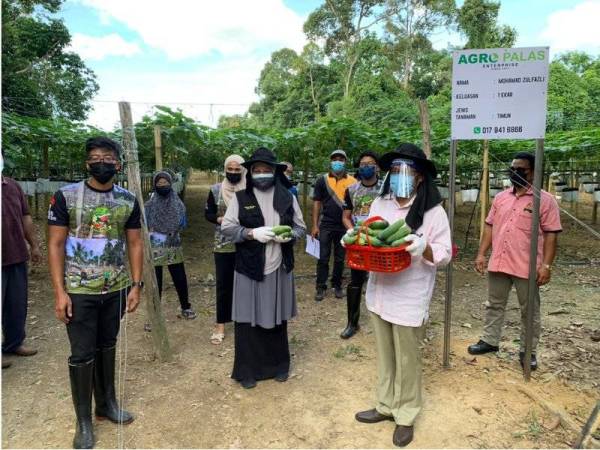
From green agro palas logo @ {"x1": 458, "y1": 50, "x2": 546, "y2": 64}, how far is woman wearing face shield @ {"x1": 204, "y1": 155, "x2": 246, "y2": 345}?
7.44 ft

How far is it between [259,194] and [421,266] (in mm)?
1544

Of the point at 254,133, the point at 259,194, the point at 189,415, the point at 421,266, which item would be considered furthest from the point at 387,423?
the point at 254,133

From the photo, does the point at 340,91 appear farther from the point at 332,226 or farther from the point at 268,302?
the point at 268,302

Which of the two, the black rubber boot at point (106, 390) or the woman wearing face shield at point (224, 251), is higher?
the woman wearing face shield at point (224, 251)

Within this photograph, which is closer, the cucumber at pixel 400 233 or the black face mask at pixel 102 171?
the cucumber at pixel 400 233

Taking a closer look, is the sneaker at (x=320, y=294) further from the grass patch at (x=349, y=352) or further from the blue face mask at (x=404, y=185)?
the blue face mask at (x=404, y=185)

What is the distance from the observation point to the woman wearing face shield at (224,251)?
14.5 ft

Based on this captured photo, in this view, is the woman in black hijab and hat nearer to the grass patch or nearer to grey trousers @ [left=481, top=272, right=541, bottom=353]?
the grass patch

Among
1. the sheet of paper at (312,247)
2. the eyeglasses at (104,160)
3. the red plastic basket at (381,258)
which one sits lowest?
the sheet of paper at (312,247)

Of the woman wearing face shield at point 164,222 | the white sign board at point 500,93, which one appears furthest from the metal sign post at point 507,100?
the woman wearing face shield at point 164,222

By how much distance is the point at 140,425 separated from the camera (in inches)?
123

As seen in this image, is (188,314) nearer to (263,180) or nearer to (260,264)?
(260,264)

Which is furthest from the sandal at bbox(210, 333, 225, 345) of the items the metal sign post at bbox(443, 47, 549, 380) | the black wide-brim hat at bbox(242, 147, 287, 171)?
the metal sign post at bbox(443, 47, 549, 380)

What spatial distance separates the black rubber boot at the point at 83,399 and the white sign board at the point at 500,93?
131 inches
